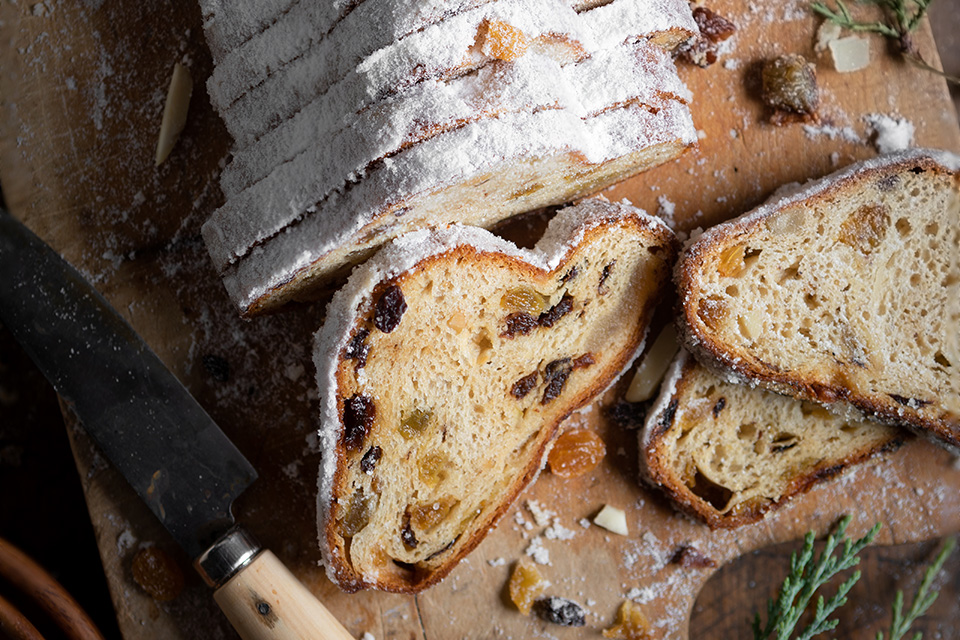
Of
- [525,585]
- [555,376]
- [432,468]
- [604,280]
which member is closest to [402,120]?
[604,280]

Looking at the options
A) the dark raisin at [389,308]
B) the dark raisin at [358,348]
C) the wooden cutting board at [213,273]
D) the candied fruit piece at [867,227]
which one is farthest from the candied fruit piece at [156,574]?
the candied fruit piece at [867,227]

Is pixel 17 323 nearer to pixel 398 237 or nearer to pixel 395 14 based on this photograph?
pixel 398 237

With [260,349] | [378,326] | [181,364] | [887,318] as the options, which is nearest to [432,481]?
[378,326]

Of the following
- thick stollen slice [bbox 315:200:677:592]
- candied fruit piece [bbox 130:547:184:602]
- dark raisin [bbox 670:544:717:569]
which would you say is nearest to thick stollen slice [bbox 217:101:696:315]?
thick stollen slice [bbox 315:200:677:592]

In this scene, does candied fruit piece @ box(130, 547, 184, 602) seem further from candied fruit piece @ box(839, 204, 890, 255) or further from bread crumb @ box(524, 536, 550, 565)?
candied fruit piece @ box(839, 204, 890, 255)

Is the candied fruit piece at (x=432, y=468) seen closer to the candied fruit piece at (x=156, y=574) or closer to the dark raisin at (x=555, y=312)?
the dark raisin at (x=555, y=312)

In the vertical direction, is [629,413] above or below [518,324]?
below

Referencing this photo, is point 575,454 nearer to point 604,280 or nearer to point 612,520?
point 612,520
